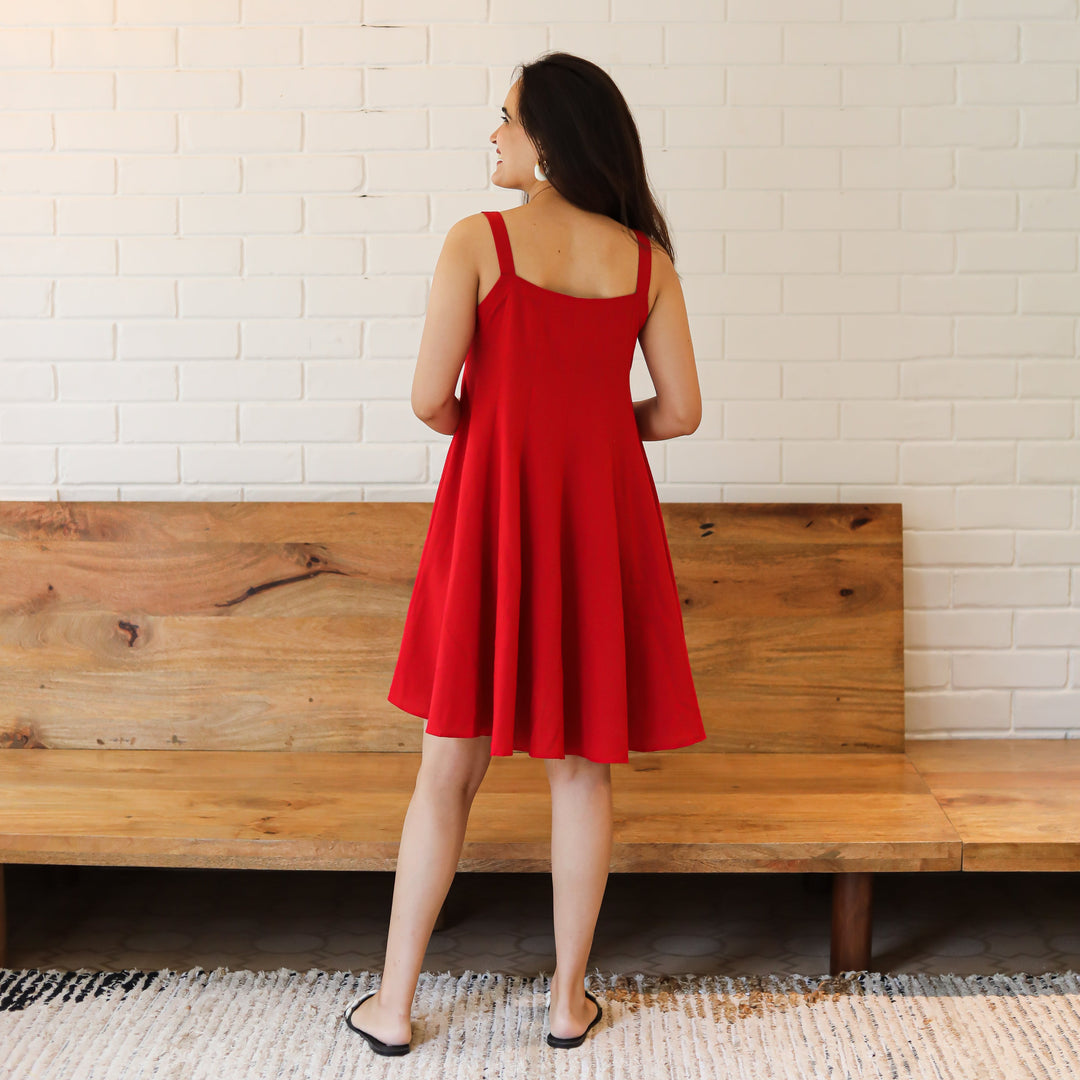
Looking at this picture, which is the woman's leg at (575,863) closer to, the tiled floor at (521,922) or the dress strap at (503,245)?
the tiled floor at (521,922)

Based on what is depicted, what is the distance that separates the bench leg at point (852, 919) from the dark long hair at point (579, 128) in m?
1.21

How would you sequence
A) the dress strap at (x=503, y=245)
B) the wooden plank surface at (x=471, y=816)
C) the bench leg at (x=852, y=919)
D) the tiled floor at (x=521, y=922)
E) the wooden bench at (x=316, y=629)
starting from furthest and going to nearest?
the wooden bench at (x=316, y=629)
the tiled floor at (x=521, y=922)
the bench leg at (x=852, y=919)
the wooden plank surface at (x=471, y=816)
the dress strap at (x=503, y=245)

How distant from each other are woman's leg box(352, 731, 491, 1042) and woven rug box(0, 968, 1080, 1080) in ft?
0.30

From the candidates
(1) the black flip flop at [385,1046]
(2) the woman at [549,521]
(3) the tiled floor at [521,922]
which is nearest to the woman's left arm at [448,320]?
(2) the woman at [549,521]

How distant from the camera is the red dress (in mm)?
1529

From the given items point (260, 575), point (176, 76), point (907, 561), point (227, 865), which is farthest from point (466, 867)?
point (176, 76)

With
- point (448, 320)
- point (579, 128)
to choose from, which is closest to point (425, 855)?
point (448, 320)

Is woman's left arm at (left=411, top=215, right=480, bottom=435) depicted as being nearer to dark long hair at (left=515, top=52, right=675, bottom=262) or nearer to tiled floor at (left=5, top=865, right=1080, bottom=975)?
dark long hair at (left=515, top=52, right=675, bottom=262)

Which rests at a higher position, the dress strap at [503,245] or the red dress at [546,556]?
the dress strap at [503,245]

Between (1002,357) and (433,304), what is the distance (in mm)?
1464

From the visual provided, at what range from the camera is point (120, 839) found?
1.79 metres

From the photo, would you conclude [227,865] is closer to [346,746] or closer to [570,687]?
[346,746]

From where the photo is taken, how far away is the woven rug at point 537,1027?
5.26 feet

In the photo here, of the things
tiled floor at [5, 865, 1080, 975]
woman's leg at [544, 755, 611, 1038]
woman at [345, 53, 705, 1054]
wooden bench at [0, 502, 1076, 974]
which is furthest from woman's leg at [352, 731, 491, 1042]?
wooden bench at [0, 502, 1076, 974]
